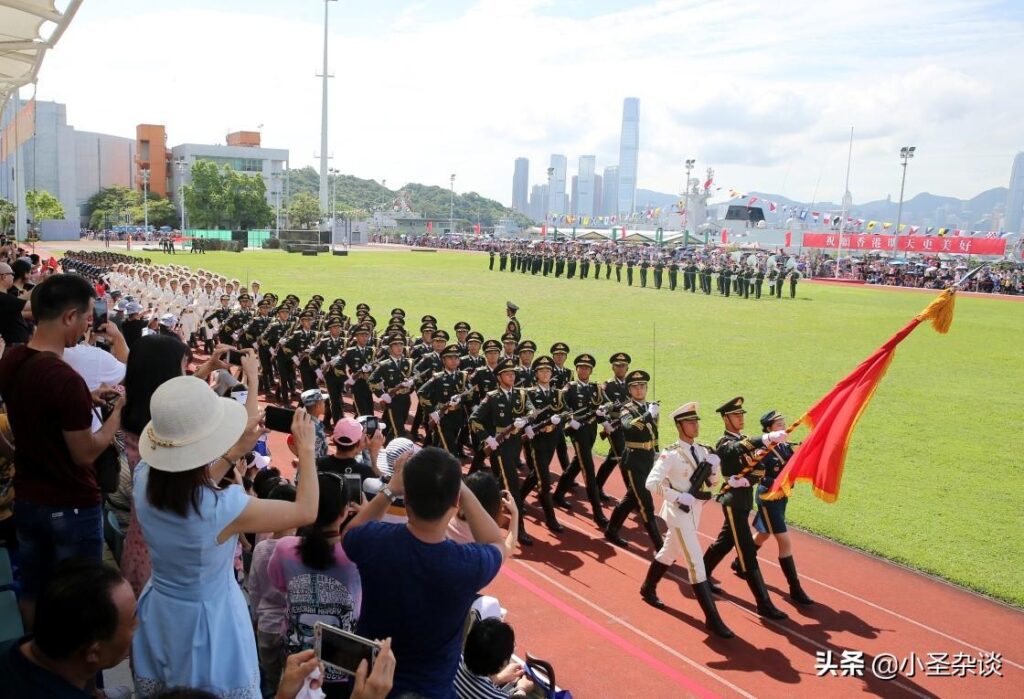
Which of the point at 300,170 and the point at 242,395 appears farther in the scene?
the point at 300,170

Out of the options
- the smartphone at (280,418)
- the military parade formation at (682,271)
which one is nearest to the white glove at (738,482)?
the smartphone at (280,418)

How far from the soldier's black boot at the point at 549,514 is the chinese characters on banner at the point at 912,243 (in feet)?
194

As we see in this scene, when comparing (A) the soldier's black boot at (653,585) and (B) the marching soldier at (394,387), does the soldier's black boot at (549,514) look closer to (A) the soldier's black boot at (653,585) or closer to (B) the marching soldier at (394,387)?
(A) the soldier's black boot at (653,585)

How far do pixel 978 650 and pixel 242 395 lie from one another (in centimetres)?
589

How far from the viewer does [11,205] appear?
161 feet

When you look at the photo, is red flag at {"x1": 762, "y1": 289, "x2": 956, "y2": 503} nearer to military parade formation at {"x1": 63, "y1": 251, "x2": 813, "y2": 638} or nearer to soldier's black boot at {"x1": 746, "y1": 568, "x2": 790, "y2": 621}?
military parade formation at {"x1": 63, "y1": 251, "x2": 813, "y2": 638}

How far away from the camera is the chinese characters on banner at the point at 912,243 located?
189 ft

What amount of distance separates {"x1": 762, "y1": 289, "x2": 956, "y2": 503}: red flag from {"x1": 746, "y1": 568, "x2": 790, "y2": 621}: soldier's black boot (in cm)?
74

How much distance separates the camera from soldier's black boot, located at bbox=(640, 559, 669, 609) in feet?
21.4

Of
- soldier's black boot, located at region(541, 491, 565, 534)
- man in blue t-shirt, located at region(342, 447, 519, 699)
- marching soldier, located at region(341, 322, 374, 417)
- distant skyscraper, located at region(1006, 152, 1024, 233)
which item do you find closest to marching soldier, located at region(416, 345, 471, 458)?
marching soldier, located at region(341, 322, 374, 417)

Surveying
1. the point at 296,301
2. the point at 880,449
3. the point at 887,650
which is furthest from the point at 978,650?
the point at 296,301

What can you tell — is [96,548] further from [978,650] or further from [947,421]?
[947,421]

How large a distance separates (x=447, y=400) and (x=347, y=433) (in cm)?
533

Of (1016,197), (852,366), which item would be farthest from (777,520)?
(1016,197)
